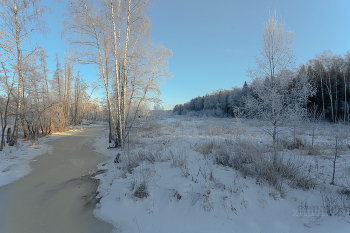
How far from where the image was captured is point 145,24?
26.0 feet

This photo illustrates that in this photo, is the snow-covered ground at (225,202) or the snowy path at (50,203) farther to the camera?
the snowy path at (50,203)

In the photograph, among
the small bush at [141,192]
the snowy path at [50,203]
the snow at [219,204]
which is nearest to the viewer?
the snow at [219,204]

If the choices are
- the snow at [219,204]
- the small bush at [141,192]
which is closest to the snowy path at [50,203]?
the snow at [219,204]

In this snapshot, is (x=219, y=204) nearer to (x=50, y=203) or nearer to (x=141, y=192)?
(x=141, y=192)

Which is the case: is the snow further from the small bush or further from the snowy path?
the snowy path

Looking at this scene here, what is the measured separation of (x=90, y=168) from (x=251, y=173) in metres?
5.66

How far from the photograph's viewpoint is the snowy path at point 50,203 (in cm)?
269

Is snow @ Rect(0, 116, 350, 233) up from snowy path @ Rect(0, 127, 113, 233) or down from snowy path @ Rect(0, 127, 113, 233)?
up

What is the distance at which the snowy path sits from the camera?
269cm

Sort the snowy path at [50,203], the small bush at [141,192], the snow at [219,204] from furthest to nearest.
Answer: the small bush at [141,192] < the snowy path at [50,203] < the snow at [219,204]

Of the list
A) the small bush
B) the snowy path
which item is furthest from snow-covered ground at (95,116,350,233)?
the snowy path

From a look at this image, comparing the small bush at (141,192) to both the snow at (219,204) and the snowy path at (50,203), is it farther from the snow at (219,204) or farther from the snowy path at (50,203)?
the snowy path at (50,203)

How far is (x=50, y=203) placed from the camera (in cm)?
339

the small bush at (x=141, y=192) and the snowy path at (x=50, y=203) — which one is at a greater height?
the small bush at (x=141, y=192)
